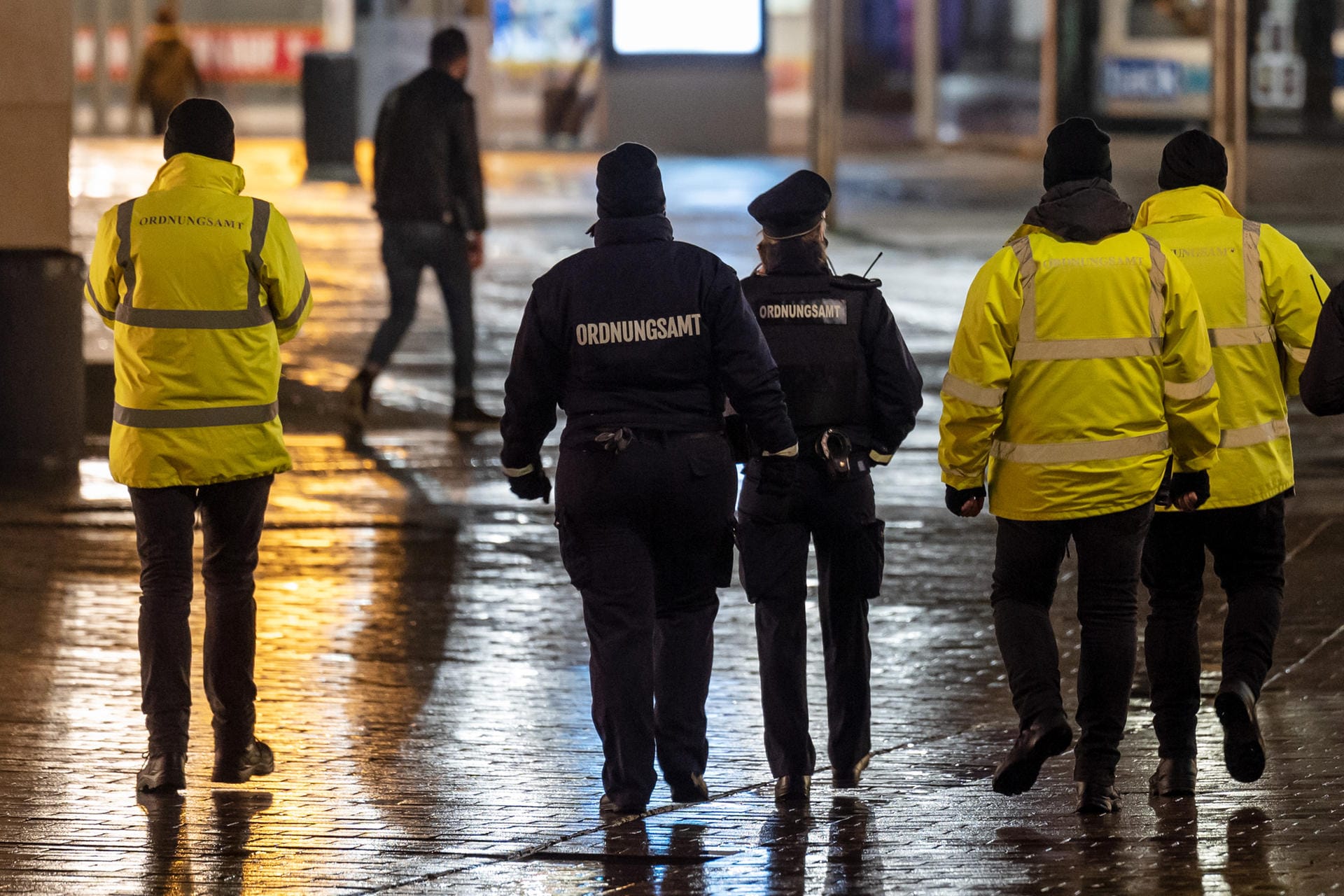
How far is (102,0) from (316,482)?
26694 mm

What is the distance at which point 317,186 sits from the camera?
26.3 metres

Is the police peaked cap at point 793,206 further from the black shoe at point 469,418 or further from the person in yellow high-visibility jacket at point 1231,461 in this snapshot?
the black shoe at point 469,418

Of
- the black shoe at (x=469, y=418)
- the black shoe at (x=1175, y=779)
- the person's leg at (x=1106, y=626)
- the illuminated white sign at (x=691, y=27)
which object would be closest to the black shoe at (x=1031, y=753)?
the person's leg at (x=1106, y=626)

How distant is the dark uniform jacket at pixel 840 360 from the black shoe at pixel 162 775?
1.86 m

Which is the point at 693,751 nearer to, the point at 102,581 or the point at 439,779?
the point at 439,779

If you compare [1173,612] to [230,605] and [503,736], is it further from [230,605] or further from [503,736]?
[230,605]

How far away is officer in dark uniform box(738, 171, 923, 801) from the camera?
240 inches

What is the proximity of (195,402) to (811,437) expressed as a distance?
1650 millimetres

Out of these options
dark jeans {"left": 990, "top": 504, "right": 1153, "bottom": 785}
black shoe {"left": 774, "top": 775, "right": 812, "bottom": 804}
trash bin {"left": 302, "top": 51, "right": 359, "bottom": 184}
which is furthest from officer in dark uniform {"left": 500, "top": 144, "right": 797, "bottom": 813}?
trash bin {"left": 302, "top": 51, "right": 359, "bottom": 184}

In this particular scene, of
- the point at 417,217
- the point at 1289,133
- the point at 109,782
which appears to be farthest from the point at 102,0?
the point at 109,782

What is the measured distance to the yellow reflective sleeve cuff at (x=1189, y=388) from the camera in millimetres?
5832

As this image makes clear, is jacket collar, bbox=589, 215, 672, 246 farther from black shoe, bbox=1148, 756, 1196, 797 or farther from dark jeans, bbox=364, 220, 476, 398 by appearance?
dark jeans, bbox=364, 220, 476, 398

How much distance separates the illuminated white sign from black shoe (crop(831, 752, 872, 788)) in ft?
83.7

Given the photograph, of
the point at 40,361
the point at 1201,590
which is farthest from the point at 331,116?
the point at 1201,590
